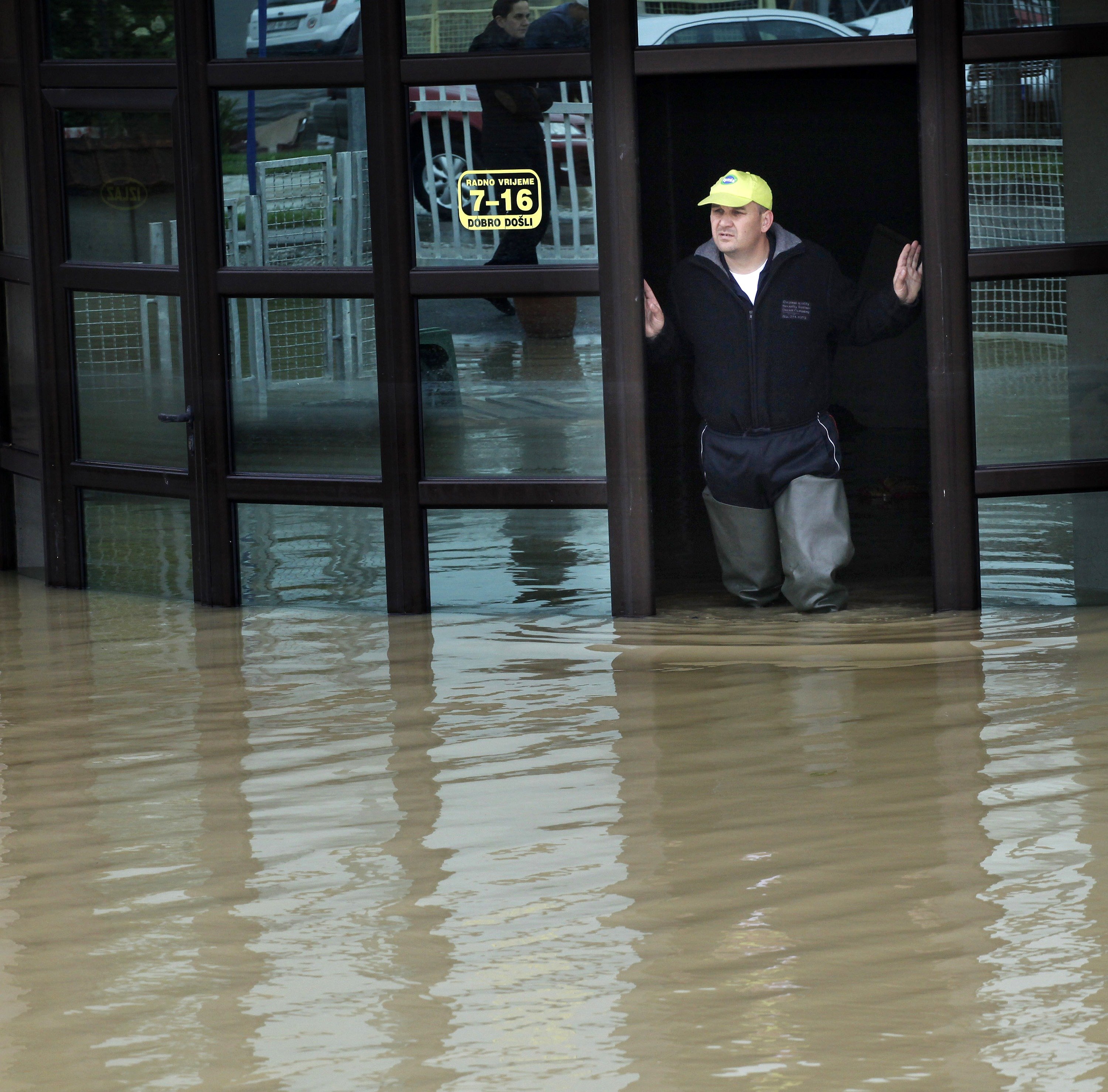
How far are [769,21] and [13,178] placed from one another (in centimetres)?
332

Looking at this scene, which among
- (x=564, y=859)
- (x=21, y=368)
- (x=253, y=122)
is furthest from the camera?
(x=21, y=368)

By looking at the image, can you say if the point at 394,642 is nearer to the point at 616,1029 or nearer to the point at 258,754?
the point at 258,754

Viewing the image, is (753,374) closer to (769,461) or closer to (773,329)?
(773,329)

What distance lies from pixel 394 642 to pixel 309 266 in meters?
1.52

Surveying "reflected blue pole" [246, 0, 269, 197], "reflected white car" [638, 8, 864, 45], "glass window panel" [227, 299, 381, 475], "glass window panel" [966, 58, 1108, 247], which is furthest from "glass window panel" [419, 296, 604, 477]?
"glass window panel" [966, 58, 1108, 247]

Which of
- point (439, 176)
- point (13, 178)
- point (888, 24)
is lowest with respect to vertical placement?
point (439, 176)

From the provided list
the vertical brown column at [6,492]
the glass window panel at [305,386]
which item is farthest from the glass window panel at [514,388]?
the vertical brown column at [6,492]

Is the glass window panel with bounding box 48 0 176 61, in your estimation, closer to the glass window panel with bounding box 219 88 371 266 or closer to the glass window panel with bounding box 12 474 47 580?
the glass window panel with bounding box 219 88 371 266

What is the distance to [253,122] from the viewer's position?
6766 millimetres

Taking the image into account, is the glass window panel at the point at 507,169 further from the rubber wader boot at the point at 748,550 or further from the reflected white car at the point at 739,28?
the rubber wader boot at the point at 748,550

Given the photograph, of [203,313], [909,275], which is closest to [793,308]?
[909,275]

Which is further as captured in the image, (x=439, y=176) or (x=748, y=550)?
(x=748, y=550)

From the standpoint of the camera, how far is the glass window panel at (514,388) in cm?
661

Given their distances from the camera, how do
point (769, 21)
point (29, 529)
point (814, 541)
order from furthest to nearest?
1. point (29, 529)
2. point (814, 541)
3. point (769, 21)
